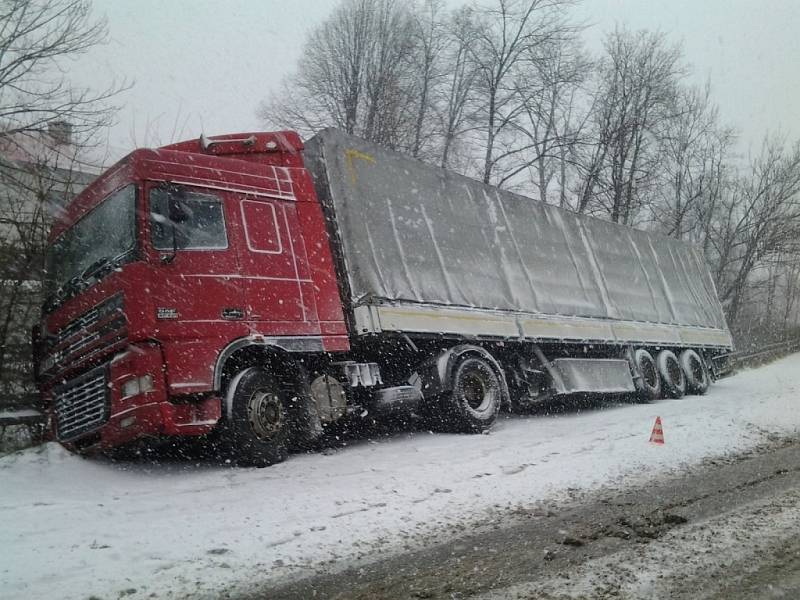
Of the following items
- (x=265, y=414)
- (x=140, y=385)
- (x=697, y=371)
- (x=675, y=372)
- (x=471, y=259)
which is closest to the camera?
(x=140, y=385)

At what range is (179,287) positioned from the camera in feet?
19.9

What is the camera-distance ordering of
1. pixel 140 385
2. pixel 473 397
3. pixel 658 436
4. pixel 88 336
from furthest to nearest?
pixel 473 397 < pixel 658 436 < pixel 88 336 < pixel 140 385

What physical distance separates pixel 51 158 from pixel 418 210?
18.6 feet

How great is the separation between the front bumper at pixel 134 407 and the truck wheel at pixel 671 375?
10.5m

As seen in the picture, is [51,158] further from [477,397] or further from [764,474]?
[764,474]

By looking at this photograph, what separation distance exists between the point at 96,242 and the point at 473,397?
5120 millimetres

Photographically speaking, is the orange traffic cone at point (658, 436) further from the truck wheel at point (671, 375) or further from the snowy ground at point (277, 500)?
the truck wheel at point (671, 375)

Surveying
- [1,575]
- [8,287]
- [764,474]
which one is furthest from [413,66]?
[1,575]


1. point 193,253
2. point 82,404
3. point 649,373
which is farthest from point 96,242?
point 649,373

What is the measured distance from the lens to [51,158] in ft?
32.0

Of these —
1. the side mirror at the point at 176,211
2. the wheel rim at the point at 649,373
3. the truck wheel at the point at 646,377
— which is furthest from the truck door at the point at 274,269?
the wheel rim at the point at 649,373

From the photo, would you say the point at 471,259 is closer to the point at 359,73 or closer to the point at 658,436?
the point at 658,436

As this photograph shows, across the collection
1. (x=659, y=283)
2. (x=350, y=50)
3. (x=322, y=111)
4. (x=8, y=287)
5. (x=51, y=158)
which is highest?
(x=350, y=50)

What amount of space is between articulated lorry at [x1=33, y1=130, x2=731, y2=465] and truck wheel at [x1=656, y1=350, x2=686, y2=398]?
12.6 ft
